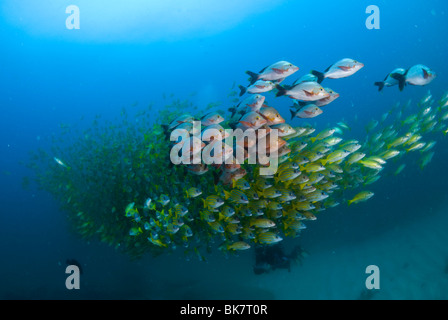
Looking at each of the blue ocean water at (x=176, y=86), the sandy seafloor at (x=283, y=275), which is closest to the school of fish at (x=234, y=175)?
the sandy seafloor at (x=283, y=275)

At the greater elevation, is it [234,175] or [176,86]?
[176,86]

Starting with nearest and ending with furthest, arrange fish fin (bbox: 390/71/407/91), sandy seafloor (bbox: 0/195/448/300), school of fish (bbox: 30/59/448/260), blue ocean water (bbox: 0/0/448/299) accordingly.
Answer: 1. school of fish (bbox: 30/59/448/260)
2. fish fin (bbox: 390/71/407/91)
3. sandy seafloor (bbox: 0/195/448/300)
4. blue ocean water (bbox: 0/0/448/299)

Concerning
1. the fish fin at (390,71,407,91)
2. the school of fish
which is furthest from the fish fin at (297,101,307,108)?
the fish fin at (390,71,407,91)

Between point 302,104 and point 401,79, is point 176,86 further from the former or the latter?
point 401,79

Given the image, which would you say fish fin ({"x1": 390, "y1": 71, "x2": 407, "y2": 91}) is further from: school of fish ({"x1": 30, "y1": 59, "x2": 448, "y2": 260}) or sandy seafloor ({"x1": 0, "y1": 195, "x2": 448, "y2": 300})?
sandy seafloor ({"x1": 0, "y1": 195, "x2": 448, "y2": 300})

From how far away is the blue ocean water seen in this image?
10148mm

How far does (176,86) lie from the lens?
206ft

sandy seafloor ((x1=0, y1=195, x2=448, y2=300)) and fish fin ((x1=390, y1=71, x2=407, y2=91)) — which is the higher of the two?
fish fin ((x1=390, y1=71, x2=407, y2=91))

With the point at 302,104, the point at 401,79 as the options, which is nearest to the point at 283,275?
the point at 302,104

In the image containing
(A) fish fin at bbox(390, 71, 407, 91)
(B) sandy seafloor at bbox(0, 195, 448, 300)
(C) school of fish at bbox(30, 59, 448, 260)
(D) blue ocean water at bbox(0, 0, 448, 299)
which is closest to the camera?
(C) school of fish at bbox(30, 59, 448, 260)

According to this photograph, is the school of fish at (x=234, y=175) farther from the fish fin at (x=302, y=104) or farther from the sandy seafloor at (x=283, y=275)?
the sandy seafloor at (x=283, y=275)

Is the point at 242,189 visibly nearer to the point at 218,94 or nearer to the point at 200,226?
the point at 200,226
